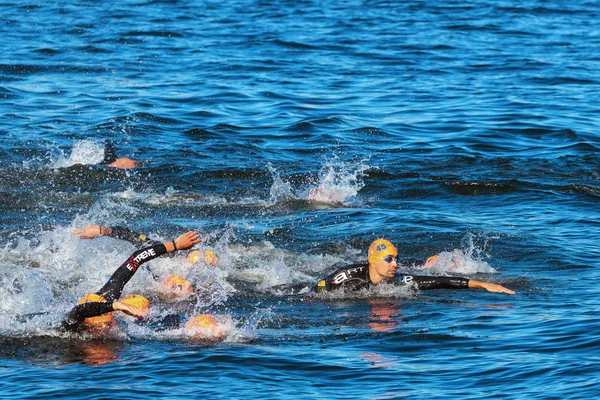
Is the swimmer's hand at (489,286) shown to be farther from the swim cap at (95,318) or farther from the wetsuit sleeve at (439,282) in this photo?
the swim cap at (95,318)

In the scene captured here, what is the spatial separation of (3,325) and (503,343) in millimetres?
6220

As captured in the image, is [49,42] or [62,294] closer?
[62,294]

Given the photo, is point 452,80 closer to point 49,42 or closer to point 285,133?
point 285,133

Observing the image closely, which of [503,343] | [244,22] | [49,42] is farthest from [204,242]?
[244,22]

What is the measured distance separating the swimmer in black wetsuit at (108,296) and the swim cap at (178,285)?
1.80 meters

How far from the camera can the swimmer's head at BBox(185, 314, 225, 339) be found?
41.6ft

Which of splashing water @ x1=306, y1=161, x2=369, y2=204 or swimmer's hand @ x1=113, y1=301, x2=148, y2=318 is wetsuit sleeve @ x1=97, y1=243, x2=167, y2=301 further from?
splashing water @ x1=306, y1=161, x2=369, y2=204

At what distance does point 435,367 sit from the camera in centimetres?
1154

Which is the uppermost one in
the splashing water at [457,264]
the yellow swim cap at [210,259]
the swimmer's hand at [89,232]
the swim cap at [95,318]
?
the swimmer's hand at [89,232]

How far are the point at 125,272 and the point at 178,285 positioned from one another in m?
1.92

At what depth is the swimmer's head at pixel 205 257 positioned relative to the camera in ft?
51.5

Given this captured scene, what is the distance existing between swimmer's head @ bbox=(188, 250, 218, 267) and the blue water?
363mm

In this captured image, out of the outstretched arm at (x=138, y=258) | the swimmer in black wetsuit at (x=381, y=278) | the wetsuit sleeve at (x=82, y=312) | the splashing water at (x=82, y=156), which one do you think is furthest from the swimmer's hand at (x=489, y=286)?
the splashing water at (x=82, y=156)

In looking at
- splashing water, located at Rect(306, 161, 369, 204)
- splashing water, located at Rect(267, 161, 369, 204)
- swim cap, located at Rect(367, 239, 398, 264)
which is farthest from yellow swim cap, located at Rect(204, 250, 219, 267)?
splashing water, located at Rect(306, 161, 369, 204)
